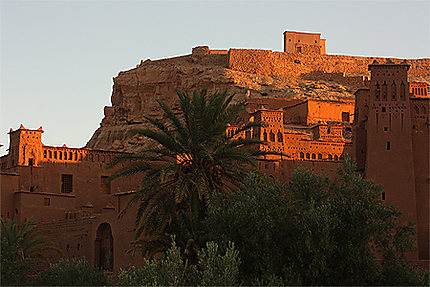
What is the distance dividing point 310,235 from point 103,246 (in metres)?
13.8

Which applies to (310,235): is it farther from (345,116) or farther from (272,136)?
(345,116)

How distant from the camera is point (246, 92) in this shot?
199 ft

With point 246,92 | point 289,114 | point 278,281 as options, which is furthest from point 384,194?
point 246,92

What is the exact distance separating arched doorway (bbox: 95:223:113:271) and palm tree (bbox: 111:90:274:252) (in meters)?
7.73

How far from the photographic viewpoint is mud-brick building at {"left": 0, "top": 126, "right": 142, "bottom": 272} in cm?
3234

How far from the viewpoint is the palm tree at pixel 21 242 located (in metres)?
27.7

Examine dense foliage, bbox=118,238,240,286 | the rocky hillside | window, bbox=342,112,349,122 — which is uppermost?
the rocky hillside

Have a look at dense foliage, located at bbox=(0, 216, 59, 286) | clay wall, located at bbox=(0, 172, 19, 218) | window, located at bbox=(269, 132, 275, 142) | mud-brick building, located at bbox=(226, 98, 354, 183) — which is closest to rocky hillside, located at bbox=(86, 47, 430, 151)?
mud-brick building, located at bbox=(226, 98, 354, 183)

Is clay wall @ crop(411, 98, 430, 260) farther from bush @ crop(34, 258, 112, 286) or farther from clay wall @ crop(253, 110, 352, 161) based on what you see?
bush @ crop(34, 258, 112, 286)

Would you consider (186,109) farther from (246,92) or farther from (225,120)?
(246,92)

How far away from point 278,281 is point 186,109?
7.02 metres

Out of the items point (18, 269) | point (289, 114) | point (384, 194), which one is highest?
point (289, 114)

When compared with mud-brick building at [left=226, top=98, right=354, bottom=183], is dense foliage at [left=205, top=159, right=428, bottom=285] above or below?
below

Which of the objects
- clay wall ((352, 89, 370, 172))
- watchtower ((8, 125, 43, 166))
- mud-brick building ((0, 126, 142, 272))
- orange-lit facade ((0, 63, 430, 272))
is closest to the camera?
mud-brick building ((0, 126, 142, 272))
